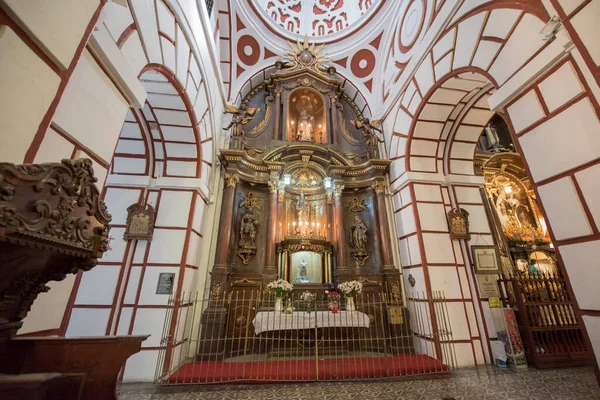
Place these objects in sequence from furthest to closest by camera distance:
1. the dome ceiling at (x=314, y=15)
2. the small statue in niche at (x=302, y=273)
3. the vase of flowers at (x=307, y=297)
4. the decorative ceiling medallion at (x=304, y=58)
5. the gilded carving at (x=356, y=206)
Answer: the dome ceiling at (x=314, y=15)
the decorative ceiling medallion at (x=304, y=58)
the gilded carving at (x=356, y=206)
the small statue in niche at (x=302, y=273)
the vase of flowers at (x=307, y=297)

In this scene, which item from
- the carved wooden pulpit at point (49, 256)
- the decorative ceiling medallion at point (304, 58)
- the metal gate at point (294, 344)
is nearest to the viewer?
the carved wooden pulpit at point (49, 256)

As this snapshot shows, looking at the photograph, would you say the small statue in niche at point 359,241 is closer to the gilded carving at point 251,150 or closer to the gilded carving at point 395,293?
the gilded carving at point 395,293

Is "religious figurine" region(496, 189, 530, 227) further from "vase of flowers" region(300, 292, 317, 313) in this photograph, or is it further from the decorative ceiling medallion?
the decorative ceiling medallion

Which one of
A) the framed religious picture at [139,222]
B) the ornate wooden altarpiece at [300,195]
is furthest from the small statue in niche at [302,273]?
the framed religious picture at [139,222]

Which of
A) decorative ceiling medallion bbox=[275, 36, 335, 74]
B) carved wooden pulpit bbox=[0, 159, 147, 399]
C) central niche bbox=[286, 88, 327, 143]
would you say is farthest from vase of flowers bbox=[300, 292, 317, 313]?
decorative ceiling medallion bbox=[275, 36, 335, 74]

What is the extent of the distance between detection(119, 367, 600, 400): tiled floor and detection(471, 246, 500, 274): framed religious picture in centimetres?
226

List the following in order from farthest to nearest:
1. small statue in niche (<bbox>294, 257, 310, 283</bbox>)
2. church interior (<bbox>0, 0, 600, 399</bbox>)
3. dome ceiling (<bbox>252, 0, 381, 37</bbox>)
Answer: dome ceiling (<bbox>252, 0, 381, 37</bbox>) → small statue in niche (<bbox>294, 257, 310, 283</bbox>) → church interior (<bbox>0, 0, 600, 399</bbox>)

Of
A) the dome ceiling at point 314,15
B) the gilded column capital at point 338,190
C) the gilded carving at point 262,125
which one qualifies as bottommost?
the gilded column capital at point 338,190

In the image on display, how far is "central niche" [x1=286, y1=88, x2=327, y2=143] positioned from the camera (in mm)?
9703

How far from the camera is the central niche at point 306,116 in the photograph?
9703mm

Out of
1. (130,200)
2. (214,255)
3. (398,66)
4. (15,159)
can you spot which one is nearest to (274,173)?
(214,255)

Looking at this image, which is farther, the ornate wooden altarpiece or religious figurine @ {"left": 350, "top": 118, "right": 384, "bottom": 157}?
religious figurine @ {"left": 350, "top": 118, "right": 384, "bottom": 157}

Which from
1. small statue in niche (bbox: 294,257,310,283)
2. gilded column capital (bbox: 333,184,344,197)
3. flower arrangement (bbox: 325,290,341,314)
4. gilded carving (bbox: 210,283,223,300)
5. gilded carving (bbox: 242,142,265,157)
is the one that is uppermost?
gilded carving (bbox: 242,142,265,157)

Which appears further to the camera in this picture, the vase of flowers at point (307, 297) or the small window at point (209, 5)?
the small window at point (209, 5)
